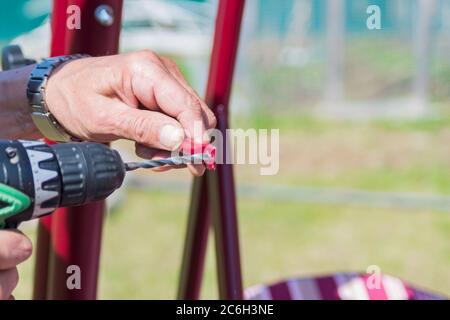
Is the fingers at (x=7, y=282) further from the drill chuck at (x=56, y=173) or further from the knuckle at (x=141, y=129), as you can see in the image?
the knuckle at (x=141, y=129)

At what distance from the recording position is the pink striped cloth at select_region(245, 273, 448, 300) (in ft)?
3.75

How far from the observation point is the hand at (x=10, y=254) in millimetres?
519

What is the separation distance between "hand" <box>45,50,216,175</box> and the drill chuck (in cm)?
6

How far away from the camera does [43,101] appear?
0.78m

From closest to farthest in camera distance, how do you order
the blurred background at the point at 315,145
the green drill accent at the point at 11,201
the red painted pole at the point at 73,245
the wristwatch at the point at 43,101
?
the green drill accent at the point at 11,201
the wristwatch at the point at 43,101
the red painted pole at the point at 73,245
the blurred background at the point at 315,145

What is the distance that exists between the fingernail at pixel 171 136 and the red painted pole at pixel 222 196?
343 millimetres

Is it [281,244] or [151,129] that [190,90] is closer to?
[151,129]

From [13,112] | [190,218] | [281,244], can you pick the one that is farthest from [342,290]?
[281,244]

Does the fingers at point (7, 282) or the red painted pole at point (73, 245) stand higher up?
the red painted pole at point (73, 245)

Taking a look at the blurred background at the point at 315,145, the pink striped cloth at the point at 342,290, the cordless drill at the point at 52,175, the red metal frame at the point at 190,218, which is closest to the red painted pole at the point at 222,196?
the red metal frame at the point at 190,218

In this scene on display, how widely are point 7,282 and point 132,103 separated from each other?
0.22m

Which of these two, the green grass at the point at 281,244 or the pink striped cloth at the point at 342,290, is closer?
the pink striped cloth at the point at 342,290

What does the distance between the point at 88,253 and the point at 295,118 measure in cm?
388

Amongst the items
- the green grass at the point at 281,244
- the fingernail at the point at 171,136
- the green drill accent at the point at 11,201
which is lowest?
the green drill accent at the point at 11,201
